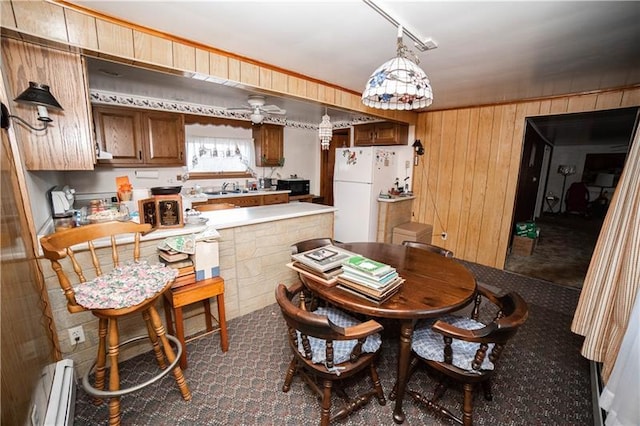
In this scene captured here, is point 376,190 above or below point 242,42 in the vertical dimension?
below

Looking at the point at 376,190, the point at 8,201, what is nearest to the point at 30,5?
the point at 8,201

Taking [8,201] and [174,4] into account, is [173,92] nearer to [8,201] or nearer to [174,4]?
[174,4]

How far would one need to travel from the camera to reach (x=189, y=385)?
1701 mm

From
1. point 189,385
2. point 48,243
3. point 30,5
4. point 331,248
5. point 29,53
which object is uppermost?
point 30,5

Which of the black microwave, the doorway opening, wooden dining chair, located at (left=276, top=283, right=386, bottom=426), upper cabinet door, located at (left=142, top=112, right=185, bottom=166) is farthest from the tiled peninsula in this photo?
the doorway opening

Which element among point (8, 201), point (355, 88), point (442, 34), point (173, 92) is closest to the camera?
point (8, 201)

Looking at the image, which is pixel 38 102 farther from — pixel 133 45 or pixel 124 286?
pixel 124 286

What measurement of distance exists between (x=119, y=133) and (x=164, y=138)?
514 mm

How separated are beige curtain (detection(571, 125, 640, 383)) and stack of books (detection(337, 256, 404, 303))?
103 cm

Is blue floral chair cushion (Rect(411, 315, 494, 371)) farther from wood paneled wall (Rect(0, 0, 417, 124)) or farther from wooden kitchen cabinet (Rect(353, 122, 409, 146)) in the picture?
wooden kitchen cabinet (Rect(353, 122, 409, 146))

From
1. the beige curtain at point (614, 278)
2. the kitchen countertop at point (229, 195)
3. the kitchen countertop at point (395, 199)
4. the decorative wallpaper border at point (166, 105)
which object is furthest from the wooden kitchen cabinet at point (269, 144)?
the beige curtain at point (614, 278)

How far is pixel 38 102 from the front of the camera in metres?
1.39

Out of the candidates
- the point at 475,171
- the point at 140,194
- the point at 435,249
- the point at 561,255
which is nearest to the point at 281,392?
the point at 435,249

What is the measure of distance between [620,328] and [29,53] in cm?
341
